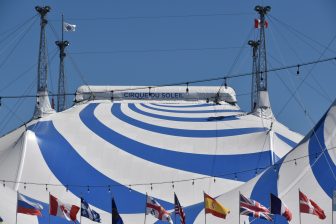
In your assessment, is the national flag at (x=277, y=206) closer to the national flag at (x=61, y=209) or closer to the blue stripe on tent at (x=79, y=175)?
the blue stripe on tent at (x=79, y=175)

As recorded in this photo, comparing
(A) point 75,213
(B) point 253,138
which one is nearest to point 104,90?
(B) point 253,138

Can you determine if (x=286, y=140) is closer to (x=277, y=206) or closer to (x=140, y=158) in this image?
(x=140, y=158)

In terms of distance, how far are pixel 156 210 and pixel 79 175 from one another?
284 cm

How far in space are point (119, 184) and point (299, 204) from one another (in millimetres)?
4587

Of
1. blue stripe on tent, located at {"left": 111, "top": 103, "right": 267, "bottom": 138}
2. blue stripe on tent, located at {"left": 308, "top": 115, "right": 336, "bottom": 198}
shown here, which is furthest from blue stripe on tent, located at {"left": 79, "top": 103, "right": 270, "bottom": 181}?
blue stripe on tent, located at {"left": 308, "top": 115, "right": 336, "bottom": 198}

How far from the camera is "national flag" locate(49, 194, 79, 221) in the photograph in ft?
45.5

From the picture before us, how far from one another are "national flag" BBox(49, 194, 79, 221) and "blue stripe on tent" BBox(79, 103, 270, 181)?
3.36 meters

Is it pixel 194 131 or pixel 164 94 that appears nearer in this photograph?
pixel 194 131

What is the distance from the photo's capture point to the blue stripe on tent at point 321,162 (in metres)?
13.5

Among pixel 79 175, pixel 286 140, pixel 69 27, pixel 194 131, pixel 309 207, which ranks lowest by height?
pixel 309 207

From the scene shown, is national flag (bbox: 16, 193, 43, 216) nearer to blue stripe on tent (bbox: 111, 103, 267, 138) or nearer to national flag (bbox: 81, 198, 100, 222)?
national flag (bbox: 81, 198, 100, 222)

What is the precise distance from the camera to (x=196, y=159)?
1702 centimetres

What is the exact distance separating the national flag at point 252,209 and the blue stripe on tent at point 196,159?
9.40 feet

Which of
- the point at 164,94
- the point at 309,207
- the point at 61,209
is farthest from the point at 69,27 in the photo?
the point at 309,207
